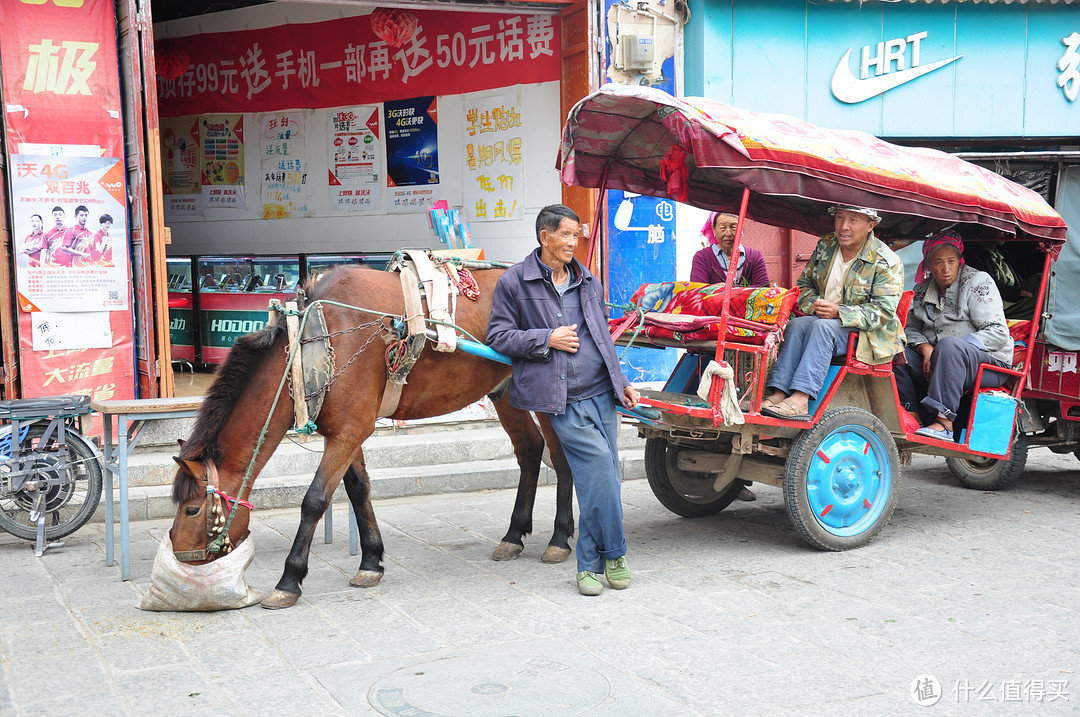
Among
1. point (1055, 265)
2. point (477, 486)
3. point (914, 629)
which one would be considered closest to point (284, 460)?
point (477, 486)

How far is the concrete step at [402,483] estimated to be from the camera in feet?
20.4

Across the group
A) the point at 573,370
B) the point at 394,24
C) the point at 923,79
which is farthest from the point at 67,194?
the point at 923,79

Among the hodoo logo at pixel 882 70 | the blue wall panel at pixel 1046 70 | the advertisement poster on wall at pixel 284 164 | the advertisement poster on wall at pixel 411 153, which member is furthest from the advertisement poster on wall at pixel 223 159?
the blue wall panel at pixel 1046 70

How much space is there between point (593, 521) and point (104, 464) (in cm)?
259

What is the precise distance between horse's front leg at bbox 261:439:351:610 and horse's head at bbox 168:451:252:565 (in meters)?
0.34

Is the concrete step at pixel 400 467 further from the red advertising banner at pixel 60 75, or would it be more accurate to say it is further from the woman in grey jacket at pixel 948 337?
the red advertising banner at pixel 60 75

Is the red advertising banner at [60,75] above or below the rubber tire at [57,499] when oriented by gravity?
above

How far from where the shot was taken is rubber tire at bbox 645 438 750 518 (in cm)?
592

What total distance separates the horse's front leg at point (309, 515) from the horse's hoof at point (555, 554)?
1272mm

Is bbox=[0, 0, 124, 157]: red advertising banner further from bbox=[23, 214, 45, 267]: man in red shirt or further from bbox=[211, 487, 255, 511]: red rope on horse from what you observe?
bbox=[211, 487, 255, 511]: red rope on horse

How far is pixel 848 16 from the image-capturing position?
30.1 feet

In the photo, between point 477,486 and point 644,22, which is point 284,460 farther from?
point 644,22

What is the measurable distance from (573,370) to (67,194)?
4.07m

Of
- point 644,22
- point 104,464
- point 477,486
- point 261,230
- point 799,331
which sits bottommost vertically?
point 477,486
